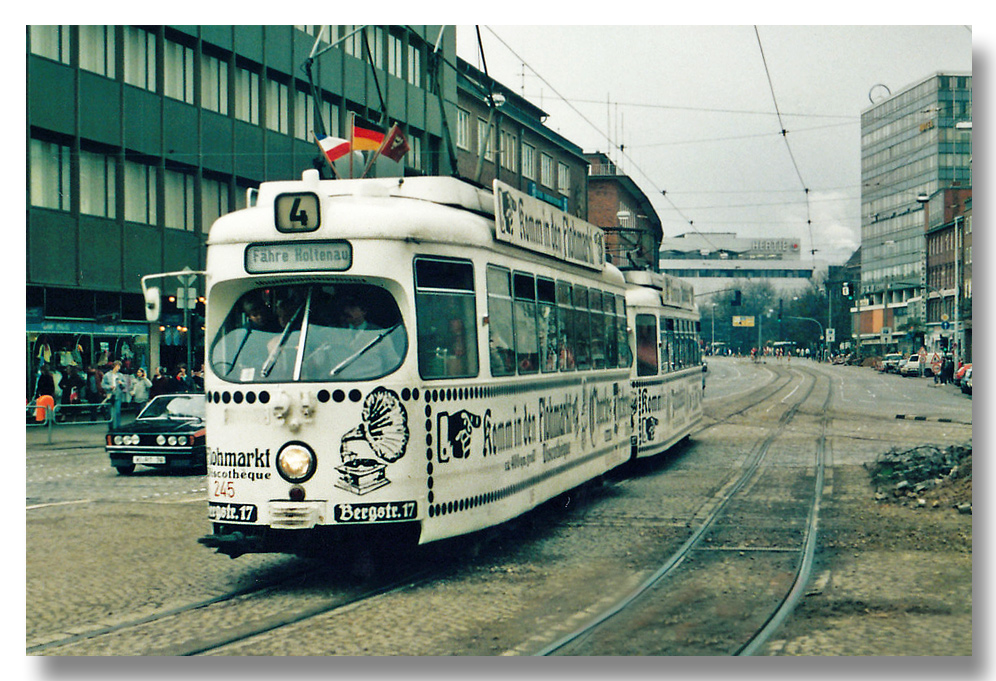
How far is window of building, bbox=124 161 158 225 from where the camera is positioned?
1461 cm

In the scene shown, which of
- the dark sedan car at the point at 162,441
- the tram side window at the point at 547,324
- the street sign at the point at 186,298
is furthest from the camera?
the dark sedan car at the point at 162,441

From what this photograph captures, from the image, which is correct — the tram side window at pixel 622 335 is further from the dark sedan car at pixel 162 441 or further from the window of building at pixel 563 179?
the window of building at pixel 563 179

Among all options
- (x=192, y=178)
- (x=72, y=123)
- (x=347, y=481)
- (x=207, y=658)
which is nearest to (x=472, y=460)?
(x=347, y=481)

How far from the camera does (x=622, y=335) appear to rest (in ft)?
45.4

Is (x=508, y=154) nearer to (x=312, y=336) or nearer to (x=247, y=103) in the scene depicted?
(x=247, y=103)

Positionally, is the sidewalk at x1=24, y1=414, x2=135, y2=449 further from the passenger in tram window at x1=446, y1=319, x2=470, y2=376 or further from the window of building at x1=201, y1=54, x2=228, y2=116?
the window of building at x1=201, y1=54, x2=228, y2=116

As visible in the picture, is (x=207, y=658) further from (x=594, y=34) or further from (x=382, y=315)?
(x=594, y=34)

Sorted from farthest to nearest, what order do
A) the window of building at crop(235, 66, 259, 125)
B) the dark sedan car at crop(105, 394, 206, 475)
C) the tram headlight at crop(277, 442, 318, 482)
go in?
the dark sedan car at crop(105, 394, 206, 475), the window of building at crop(235, 66, 259, 125), the tram headlight at crop(277, 442, 318, 482)

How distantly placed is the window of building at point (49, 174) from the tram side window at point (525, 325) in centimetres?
415

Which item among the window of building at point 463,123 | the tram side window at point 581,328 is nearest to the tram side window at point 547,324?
the tram side window at point 581,328

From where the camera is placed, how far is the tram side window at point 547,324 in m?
10.1

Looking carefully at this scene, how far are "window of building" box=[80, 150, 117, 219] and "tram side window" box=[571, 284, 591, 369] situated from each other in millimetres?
6219

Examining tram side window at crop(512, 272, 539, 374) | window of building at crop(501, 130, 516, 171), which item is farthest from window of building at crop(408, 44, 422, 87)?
window of building at crop(501, 130, 516, 171)

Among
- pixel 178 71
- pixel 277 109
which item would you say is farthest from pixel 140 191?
pixel 277 109
